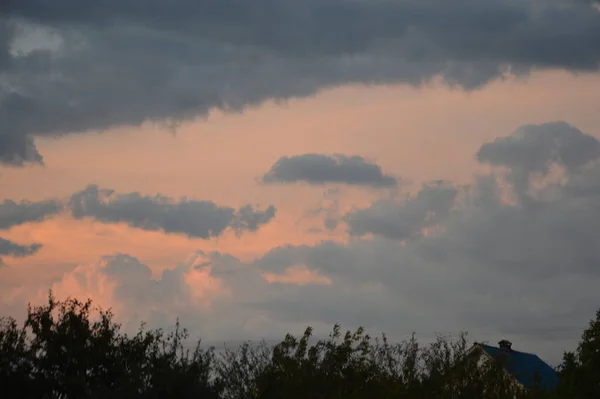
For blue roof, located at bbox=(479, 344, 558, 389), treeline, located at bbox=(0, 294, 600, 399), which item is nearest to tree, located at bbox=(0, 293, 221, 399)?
treeline, located at bbox=(0, 294, 600, 399)

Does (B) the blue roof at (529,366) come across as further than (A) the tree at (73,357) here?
Yes

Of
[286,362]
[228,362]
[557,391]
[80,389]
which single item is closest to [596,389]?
[557,391]

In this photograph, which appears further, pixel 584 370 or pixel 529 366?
pixel 529 366

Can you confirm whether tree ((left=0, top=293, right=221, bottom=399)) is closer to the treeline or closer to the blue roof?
the treeline

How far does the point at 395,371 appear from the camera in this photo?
60.8 m

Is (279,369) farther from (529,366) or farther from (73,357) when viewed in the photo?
(529,366)

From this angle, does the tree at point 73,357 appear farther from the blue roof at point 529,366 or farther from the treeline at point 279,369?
the blue roof at point 529,366

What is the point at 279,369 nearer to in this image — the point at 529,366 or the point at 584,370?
the point at 584,370

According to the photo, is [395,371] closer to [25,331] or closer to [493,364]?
[493,364]

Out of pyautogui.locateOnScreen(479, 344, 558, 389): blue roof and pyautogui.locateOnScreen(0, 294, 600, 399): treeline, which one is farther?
pyautogui.locateOnScreen(479, 344, 558, 389): blue roof

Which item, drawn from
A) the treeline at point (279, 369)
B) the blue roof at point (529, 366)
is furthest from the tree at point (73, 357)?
the blue roof at point (529, 366)

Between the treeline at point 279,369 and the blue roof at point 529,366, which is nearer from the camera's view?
the treeline at point 279,369

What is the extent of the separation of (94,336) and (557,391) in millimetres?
29004

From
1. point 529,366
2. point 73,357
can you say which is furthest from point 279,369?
point 529,366
